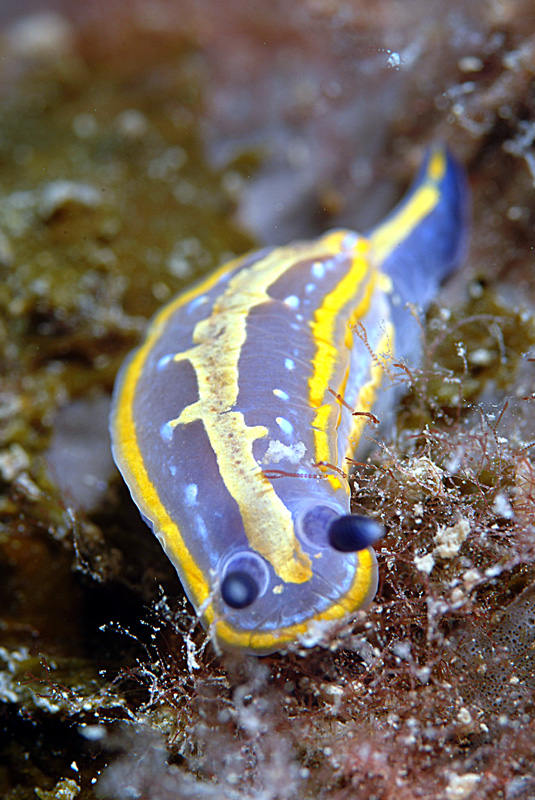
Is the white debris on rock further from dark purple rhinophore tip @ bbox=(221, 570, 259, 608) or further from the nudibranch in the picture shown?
dark purple rhinophore tip @ bbox=(221, 570, 259, 608)

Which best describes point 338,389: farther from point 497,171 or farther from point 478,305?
point 497,171

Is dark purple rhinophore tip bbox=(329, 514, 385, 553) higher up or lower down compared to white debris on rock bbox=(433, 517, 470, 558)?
higher up

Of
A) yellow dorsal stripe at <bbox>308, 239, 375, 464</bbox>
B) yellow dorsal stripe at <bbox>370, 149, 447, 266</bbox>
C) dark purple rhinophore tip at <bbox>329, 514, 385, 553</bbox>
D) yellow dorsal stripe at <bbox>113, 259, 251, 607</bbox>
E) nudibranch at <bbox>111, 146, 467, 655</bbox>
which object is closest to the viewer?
dark purple rhinophore tip at <bbox>329, 514, 385, 553</bbox>

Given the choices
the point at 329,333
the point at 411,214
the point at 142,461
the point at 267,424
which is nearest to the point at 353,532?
the point at 267,424

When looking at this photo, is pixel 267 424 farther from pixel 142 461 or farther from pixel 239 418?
pixel 142 461

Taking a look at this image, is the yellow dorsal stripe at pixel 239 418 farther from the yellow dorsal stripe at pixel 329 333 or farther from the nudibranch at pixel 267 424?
the yellow dorsal stripe at pixel 329 333

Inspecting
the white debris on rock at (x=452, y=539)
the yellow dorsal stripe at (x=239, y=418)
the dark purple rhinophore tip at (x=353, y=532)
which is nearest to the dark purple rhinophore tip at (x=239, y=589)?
the yellow dorsal stripe at (x=239, y=418)

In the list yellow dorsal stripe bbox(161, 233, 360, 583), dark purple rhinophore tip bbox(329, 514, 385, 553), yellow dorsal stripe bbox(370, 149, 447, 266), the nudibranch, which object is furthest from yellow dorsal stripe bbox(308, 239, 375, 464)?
dark purple rhinophore tip bbox(329, 514, 385, 553)

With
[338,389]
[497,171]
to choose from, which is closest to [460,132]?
[497,171]

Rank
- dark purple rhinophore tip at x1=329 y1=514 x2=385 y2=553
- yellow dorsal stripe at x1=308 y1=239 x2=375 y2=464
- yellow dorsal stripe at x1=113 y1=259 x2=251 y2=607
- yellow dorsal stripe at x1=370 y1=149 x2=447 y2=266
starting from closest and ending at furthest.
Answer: dark purple rhinophore tip at x1=329 y1=514 x2=385 y2=553 → yellow dorsal stripe at x1=113 y1=259 x2=251 y2=607 → yellow dorsal stripe at x1=308 y1=239 x2=375 y2=464 → yellow dorsal stripe at x1=370 y1=149 x2=447 y2=266
